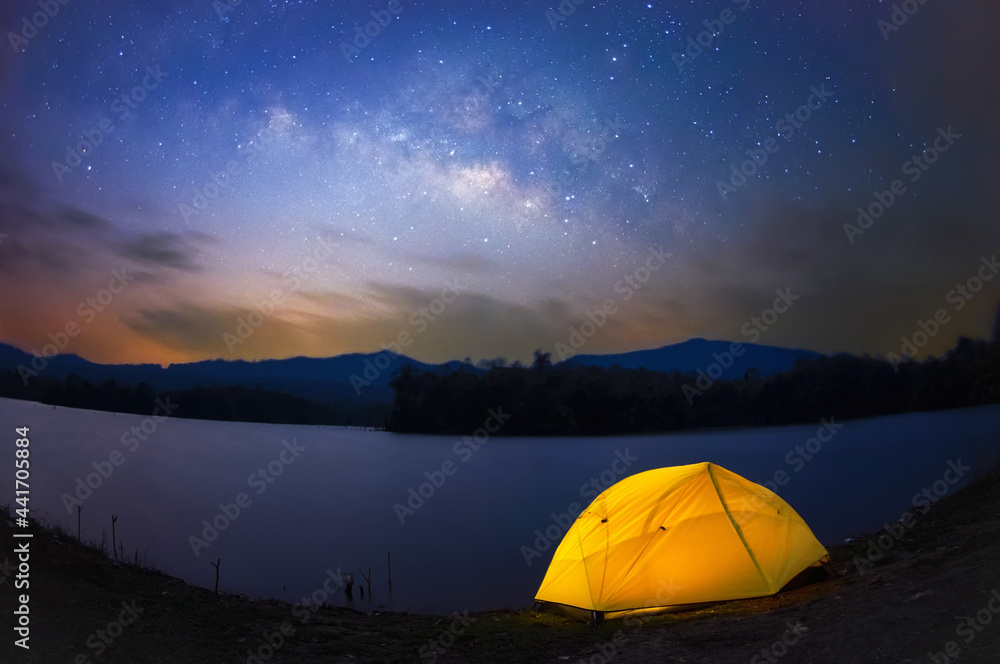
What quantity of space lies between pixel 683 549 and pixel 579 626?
1.85m

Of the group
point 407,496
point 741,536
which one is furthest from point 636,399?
point 741,536

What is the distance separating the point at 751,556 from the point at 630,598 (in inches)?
72.8

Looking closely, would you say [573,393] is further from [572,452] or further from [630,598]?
[630,598]

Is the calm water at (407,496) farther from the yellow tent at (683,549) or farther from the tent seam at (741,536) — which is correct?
the tent seam at (741,536)

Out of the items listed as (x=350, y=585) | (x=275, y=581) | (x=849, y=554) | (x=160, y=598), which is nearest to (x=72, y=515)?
(x=275, y=581)

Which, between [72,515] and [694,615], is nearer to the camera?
[694,615]

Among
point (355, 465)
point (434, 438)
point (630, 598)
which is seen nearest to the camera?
point (630, 598)

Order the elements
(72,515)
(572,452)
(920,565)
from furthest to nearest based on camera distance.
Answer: (572,452), (72,515), (920,565)

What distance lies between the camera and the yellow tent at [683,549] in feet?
28.7

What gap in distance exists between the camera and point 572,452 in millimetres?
71562

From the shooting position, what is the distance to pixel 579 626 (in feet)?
29.1

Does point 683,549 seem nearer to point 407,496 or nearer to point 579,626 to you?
point 579,626

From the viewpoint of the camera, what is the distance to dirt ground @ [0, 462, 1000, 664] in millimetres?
5625

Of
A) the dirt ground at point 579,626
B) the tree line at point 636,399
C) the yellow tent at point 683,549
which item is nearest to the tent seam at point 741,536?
the yellow tent at point 683,549
